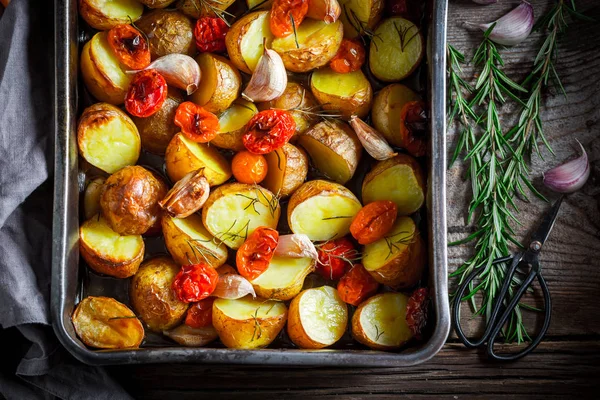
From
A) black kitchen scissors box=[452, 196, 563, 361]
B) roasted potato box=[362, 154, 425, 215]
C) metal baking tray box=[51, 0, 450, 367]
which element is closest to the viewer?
metal baking tray box=[51, 0, 450, 367]

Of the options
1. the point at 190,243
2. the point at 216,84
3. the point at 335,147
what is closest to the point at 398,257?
the point at 335,147

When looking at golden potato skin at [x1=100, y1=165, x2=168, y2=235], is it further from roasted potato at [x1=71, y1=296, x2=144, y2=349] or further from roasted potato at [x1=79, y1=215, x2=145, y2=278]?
roasted potato at [x1=71, y1=296, x2=144, y2=349]

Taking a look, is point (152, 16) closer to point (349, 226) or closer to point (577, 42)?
point (349, 226)

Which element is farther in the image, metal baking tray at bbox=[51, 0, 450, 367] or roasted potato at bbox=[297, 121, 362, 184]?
roasted potato at bbox=[297, 121, 362, 184]

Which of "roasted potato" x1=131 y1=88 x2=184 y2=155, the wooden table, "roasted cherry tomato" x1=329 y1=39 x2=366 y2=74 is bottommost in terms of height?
the wooden table

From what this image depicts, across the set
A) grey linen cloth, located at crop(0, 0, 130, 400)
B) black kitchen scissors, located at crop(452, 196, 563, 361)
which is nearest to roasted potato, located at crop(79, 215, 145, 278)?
grey linen cloth, located at crop(0, 0, 130, 400)

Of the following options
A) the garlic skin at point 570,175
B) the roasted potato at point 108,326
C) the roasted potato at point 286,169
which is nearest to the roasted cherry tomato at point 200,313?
the roasted potato at point 108,326
